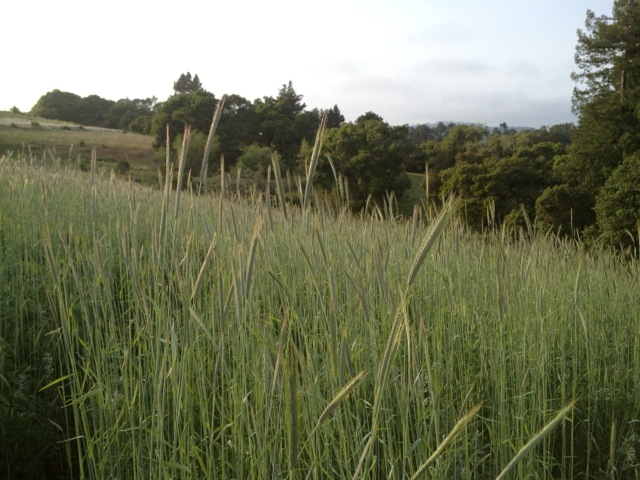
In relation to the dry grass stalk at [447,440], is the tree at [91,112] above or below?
above

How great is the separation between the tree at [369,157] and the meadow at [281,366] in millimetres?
27247

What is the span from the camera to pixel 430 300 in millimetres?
2877

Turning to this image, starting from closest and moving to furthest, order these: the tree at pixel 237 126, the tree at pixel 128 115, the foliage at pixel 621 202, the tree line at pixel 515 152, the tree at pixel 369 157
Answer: the foliage at pixel 621 202 < the tree line at pixel 515 152 < the tree at pixel 369 157 < the tree at pixel 237 126 < the tree at pixel 128 115

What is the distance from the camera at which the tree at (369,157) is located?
101ft

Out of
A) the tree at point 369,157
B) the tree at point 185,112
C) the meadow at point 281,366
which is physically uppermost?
the tree at point 185,112

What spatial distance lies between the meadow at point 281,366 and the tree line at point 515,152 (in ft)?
18.4

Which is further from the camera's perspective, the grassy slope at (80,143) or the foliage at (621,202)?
the grassy slope at (80,143)

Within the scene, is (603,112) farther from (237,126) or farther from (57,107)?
(57,107)

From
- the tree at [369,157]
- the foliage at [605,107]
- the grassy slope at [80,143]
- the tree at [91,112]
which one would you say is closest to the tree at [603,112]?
the foliage at [605,107]

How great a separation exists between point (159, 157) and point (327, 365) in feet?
97.7

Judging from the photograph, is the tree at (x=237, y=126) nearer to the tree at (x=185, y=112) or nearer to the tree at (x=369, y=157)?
the tree at (x=185, y=112)

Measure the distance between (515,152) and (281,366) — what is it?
28.0m

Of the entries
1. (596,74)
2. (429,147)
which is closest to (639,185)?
(596,74)

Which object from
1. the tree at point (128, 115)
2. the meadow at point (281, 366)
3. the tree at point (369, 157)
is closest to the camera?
the meadow at point (281, 366)
